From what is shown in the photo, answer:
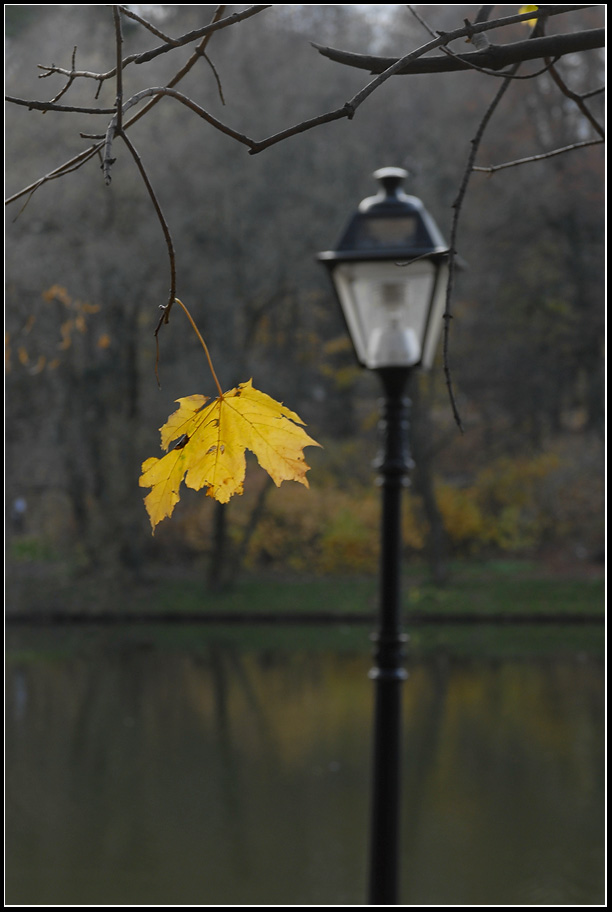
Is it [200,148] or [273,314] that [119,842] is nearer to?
[200,148]

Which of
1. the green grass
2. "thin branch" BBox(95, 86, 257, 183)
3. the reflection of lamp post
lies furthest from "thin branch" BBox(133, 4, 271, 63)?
the green grass

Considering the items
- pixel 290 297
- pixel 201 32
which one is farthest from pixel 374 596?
pixel 201 32

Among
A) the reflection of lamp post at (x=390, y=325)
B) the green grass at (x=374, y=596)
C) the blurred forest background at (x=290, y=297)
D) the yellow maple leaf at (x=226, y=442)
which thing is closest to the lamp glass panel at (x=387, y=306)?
the reflection of lamp post at (x=390, y=325)

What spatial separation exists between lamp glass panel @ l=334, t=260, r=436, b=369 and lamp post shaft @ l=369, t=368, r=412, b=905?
0.25 ft

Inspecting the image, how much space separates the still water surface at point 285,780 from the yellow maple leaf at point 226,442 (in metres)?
4.40

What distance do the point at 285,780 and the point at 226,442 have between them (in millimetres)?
6003

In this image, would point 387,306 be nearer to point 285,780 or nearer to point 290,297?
point 285,780

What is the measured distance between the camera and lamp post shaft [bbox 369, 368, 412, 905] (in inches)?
114

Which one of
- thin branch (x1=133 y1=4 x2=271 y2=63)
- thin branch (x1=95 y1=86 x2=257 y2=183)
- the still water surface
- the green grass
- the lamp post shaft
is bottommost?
the still water surface

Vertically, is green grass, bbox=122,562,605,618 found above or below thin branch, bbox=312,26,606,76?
below

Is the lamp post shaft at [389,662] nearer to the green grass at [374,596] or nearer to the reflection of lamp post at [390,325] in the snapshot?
the reflection of lamp post at [390,325]

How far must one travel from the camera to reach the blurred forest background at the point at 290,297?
12.3m

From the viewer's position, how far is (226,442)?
875 mm

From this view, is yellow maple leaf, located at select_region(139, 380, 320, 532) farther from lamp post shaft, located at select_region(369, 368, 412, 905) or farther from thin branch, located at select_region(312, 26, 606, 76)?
lamp post shaft, located at select_region(369, 368, 412, 905)
